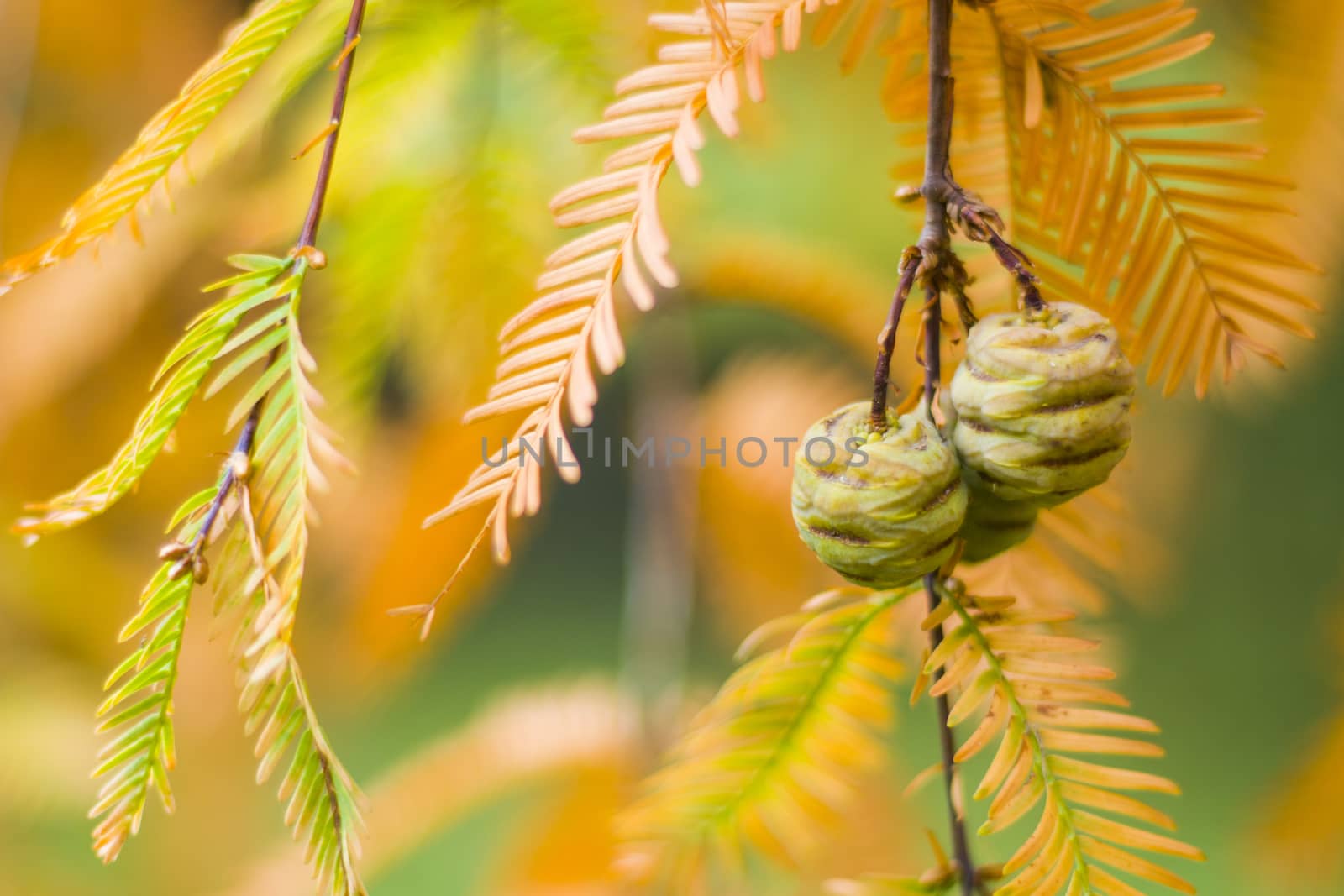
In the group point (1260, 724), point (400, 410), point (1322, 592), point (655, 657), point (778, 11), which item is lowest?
point (1260, 724)

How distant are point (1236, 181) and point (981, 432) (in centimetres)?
11

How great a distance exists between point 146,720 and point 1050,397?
209 millimetres

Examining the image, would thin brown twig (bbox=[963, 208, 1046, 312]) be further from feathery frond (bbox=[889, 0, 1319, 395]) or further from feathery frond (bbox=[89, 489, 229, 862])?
feathery frond (bbox=[89, 489, 229, 862])

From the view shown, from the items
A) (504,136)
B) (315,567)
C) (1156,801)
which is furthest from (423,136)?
(1156,801)

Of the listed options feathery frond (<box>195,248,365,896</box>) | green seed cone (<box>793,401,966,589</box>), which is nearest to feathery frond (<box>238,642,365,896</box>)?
feathery frond (<box>195,248,365,896</box>)

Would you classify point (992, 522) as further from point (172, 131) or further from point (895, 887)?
point (172, 131)

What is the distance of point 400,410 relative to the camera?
1008 millimetres

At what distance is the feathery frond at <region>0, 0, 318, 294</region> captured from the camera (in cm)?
24

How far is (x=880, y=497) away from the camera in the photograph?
0.76 feet

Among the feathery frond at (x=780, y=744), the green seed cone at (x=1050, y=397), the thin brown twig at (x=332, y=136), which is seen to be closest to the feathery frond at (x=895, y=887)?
the feathery frond at (x=780, y=744)

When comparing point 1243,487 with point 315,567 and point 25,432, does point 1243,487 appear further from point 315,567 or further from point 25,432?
point 25,432

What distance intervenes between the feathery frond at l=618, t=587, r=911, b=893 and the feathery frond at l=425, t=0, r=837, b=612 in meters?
0.12

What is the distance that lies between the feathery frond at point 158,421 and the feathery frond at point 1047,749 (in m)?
0.17

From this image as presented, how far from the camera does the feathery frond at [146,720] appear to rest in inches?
8.4
